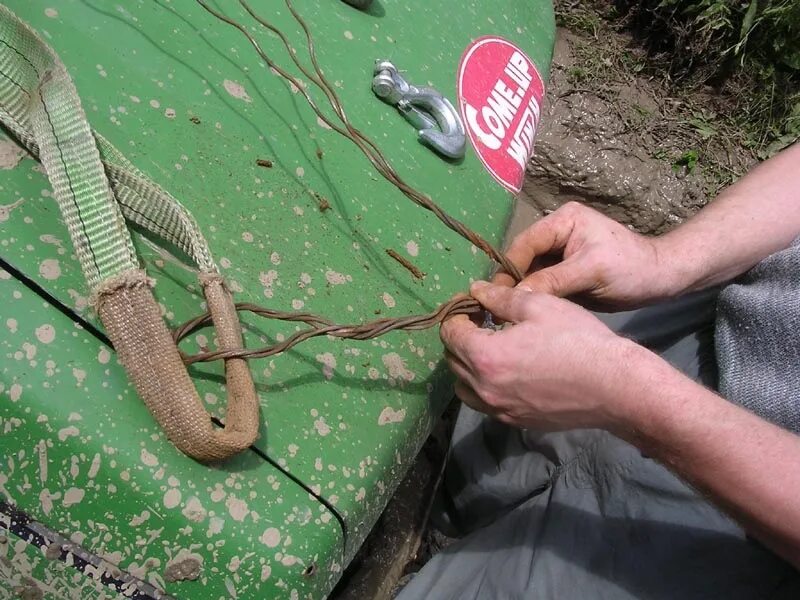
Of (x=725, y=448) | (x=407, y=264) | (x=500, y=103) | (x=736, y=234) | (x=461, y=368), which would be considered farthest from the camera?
(x=500, y=103)

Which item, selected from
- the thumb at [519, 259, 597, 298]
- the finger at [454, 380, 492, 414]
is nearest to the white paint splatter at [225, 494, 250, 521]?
the finger at [454, 380, 492, 414]

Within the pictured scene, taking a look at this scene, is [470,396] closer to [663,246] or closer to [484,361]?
[484,361]

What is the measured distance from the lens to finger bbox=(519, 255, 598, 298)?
3.24 ft

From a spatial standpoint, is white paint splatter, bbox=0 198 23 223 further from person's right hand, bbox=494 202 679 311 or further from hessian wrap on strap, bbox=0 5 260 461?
person's right hand, bbox=494 202 679 311

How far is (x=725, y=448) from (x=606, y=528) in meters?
0.35

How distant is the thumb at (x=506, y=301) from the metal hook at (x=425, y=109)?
363 millimetres

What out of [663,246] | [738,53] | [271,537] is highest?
[663,246]

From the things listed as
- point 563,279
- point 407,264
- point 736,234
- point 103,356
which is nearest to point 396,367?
point 407,264

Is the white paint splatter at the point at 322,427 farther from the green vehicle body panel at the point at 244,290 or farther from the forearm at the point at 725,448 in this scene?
the forearm at the point at 725,448

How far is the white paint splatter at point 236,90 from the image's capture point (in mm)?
1019

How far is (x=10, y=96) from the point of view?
2.59ft

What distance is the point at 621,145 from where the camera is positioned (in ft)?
9.37

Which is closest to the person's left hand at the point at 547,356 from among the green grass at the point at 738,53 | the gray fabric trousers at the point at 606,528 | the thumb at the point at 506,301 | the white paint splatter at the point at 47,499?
the thumb at the point at 506,301

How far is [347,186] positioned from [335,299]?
0.64 feet
